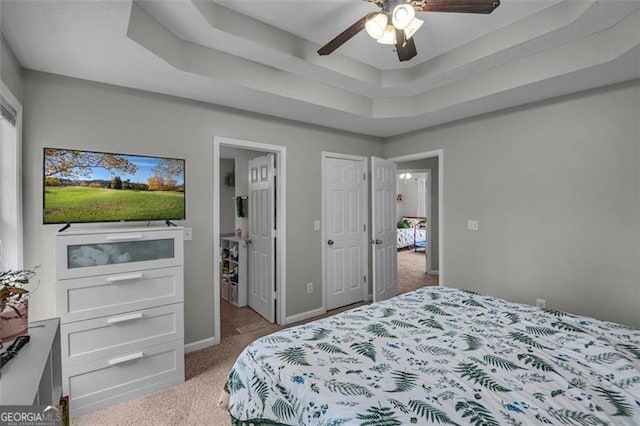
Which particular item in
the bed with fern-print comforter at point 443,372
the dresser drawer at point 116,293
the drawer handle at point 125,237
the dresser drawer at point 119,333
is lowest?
the dresser drawer at point 119,333

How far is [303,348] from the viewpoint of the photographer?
4.90ft

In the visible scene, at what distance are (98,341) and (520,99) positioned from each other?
402cm

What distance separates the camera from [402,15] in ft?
4.94

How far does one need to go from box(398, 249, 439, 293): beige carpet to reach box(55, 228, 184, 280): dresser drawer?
11.9 feet

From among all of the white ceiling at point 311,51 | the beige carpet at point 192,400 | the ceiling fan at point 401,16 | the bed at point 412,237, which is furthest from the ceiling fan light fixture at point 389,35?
the bed at point 412,237

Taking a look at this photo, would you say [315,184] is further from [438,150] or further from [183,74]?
[183,74]

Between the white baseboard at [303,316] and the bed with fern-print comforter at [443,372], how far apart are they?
172 centimetres

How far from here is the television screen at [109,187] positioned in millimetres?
2166

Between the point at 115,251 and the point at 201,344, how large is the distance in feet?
4.25

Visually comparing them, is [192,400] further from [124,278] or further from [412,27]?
[412,27]

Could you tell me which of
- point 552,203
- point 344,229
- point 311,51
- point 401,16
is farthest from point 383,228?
point 401,16

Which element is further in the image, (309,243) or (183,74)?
(309,243)

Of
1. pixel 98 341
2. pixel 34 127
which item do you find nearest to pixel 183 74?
pixel 34 127

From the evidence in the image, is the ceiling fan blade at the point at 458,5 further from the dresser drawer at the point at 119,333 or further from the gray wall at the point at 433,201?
the gray wall at the point at 433,201
